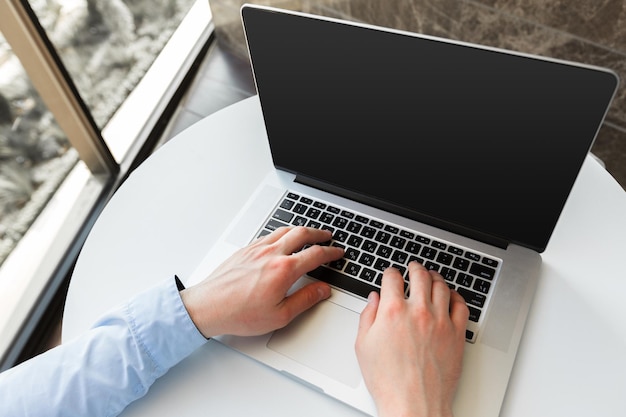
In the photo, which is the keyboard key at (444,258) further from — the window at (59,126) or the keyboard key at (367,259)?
the window at (59,126)

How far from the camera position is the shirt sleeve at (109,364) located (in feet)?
2.20

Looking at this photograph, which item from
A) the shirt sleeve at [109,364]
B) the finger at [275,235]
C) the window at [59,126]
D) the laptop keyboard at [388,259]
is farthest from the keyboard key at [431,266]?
the window at [59,126]

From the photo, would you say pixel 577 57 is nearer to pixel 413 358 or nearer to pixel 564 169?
pixel 564 169

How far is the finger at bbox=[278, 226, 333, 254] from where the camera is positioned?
0.75 metres

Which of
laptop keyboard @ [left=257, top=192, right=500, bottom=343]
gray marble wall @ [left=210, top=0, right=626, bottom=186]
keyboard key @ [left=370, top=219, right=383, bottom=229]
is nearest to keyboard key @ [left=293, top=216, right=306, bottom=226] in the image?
laptop keyboard @ [left=257, top=192, right=500, bottom=343]

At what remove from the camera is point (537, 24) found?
1.33 meters

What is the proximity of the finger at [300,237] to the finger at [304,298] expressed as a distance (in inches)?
2.4

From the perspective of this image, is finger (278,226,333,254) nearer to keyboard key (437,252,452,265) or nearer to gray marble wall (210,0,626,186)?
keyboard key (437,252,452,265)

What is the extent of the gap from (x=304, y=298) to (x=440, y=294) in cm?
18

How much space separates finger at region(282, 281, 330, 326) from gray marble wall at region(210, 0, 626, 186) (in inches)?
39.2

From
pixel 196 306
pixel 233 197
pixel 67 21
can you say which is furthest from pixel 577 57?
pixel 67 21

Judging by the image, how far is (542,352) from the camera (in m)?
0.69

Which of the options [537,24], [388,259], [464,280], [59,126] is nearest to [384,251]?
[388,259]

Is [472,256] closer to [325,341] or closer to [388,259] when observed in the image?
[388,259]
